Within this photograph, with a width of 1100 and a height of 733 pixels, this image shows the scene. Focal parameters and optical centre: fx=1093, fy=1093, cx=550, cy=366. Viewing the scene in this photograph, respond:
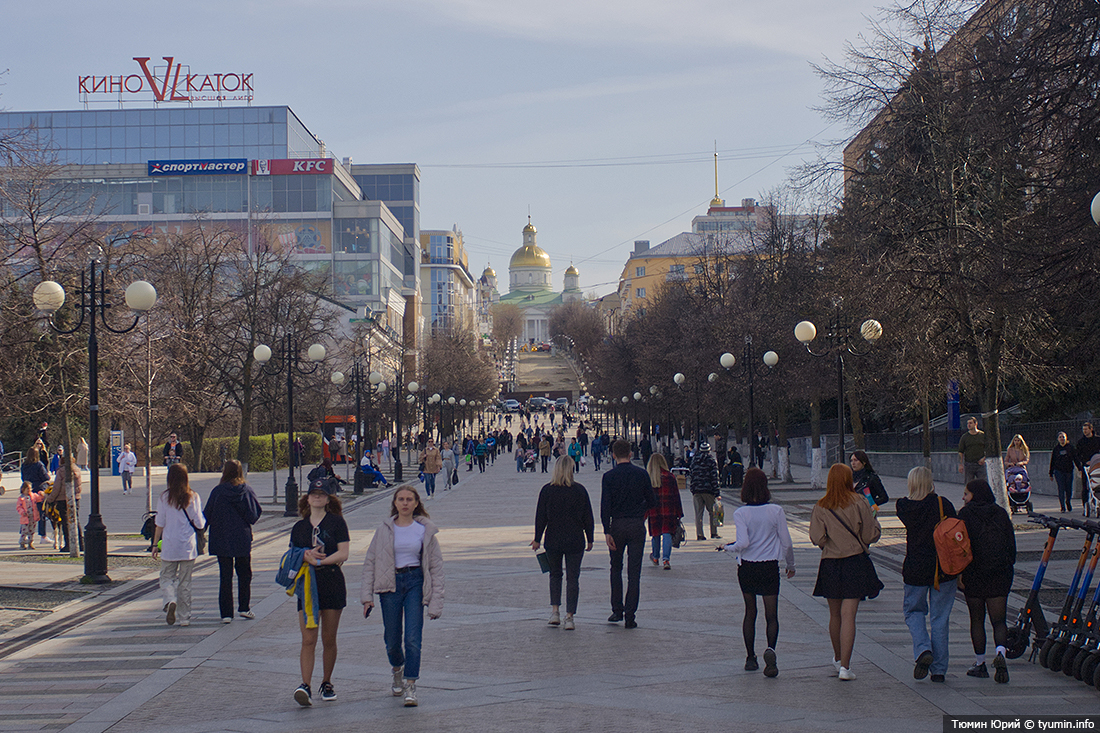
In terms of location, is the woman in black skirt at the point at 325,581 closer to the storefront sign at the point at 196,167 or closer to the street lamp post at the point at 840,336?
the street lamp post at the point at 840,336

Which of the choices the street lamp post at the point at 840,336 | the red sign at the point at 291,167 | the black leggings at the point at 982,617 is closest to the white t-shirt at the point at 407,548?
the black leggings at the point at 982,617

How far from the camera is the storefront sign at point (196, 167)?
85.9 meters

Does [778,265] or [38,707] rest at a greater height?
[778,265]

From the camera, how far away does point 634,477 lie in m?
11.3

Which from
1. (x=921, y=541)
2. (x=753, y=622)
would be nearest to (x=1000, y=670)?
(x=921, y=541)

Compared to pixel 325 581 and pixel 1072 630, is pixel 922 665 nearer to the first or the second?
pixel 1072 630

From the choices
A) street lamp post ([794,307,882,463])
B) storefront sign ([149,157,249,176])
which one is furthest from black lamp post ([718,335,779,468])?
storefront sign ([149,157,249,176])

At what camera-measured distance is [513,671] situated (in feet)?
29.5

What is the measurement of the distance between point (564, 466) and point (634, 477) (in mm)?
770

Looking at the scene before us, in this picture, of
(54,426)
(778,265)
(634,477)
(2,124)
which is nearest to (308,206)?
(2,124)

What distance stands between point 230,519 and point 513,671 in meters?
4.15

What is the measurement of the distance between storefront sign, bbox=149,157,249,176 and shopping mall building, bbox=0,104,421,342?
79mm

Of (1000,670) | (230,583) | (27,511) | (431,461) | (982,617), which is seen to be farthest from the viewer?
(431,461)

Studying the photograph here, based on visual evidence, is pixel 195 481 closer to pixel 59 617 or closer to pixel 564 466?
pixel 59 617
